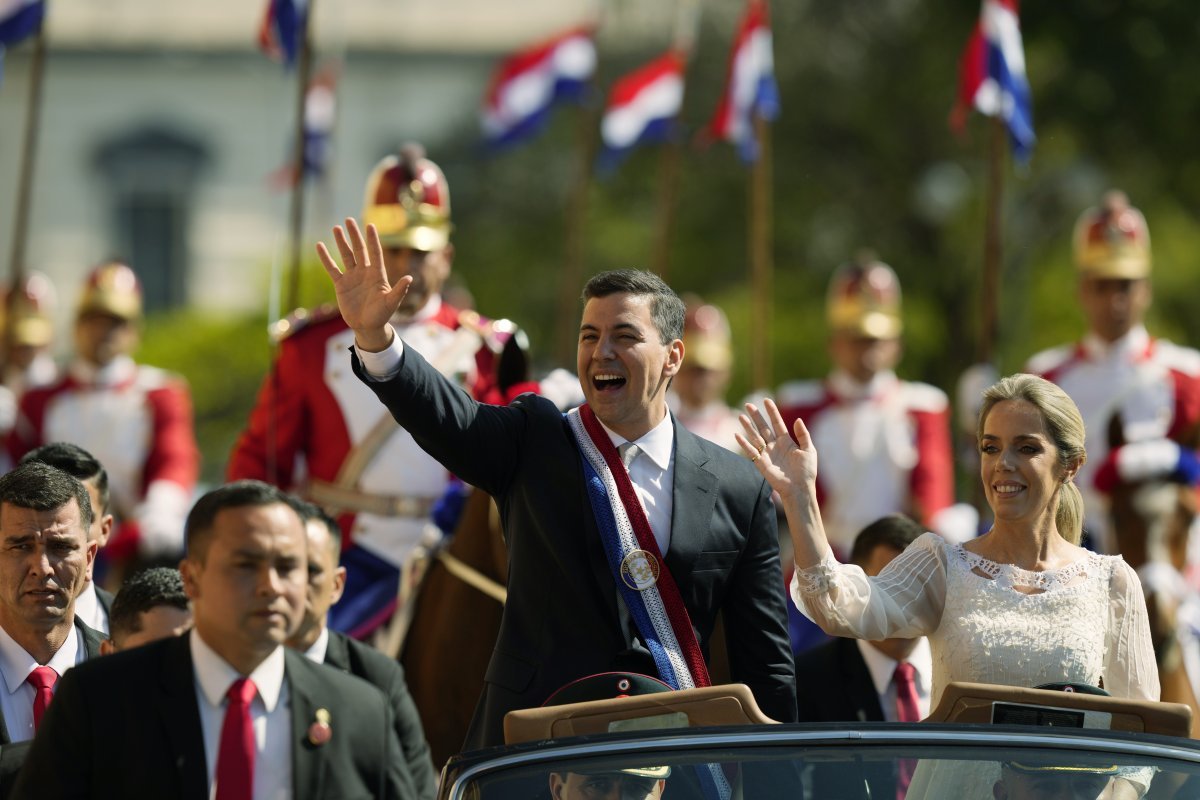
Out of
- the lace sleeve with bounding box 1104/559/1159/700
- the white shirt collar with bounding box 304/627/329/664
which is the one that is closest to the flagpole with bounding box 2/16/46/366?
the white shirt collar with bounding box 304/627/329/664

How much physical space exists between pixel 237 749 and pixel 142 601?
1.53 metres

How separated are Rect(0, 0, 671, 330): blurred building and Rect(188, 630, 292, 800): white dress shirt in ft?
134

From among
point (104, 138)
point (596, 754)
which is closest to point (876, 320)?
point (596, 754)

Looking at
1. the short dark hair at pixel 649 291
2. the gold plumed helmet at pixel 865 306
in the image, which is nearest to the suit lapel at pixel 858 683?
the short dark hair at pixel 649 291

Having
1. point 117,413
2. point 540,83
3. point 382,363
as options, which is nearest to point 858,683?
point 382,363

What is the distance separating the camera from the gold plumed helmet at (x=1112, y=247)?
35.6 feet

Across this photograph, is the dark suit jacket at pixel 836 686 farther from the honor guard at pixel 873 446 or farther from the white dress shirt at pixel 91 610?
the honor guard at pixel 873 446

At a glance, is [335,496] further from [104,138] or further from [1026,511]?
[104,138]

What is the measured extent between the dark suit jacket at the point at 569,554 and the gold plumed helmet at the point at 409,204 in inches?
96.3

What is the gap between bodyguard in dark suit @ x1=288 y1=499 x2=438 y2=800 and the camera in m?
5.48

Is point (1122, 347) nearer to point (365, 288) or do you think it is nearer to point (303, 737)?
point (365, 288)

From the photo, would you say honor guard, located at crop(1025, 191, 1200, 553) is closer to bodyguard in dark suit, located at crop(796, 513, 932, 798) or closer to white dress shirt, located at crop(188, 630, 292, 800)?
bodyguard in dark suit, located at crop(796, 513, 932, 798)

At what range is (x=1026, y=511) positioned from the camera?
5336 mm

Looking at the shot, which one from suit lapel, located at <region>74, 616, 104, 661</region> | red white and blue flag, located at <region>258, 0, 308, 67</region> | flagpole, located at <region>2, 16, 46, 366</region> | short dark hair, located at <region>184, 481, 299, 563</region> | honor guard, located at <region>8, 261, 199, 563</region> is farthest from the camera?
flagpole, located at <region>2, 16, 46, 366</region>
